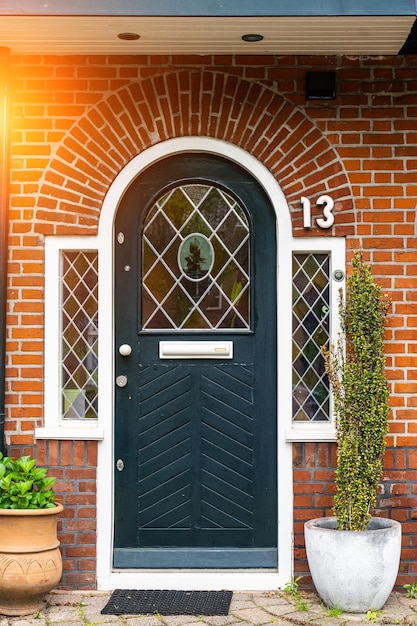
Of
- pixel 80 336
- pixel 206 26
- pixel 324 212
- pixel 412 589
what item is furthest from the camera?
pixel 80 336

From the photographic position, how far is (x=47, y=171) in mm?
5676

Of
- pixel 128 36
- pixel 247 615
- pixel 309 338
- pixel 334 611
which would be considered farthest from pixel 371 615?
pixel 128 36

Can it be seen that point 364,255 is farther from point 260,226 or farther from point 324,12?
point 324,12

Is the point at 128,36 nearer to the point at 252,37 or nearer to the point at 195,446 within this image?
the point at 252,37

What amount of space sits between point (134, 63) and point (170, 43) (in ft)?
1.08

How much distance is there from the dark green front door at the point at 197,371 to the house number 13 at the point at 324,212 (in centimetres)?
25

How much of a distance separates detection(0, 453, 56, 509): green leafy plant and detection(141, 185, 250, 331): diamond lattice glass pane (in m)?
1.18

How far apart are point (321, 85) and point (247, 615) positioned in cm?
323

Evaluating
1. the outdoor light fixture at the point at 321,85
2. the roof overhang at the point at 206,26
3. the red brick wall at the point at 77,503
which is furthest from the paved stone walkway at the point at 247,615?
the roof overhang at the point at 206,26

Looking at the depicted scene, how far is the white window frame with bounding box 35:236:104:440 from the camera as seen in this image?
5.63 m

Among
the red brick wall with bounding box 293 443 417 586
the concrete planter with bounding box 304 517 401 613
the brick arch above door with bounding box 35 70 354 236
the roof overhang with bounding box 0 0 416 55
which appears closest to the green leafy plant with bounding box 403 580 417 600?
the red brick wall with bounding box 293 443 417 586

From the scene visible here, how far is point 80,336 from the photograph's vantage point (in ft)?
18.8

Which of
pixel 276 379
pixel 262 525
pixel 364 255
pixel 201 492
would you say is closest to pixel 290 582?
pixel 262 525

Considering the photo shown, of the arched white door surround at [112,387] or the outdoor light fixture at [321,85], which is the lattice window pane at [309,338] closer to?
the arched white door surround at [112,387]
